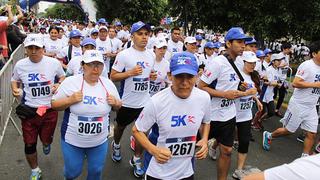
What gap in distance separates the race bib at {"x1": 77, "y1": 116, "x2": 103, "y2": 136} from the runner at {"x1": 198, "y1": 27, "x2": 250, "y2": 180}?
1460 mm

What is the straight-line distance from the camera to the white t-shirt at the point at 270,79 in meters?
7.68

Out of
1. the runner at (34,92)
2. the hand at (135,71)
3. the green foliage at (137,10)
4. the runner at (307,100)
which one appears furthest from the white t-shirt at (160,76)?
the green foliage at (137,10)

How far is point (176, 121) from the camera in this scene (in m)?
2.92

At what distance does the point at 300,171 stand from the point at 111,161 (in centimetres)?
424

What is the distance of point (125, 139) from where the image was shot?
21.5 ft

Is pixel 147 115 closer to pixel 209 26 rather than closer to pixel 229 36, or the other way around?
pixel 229 36

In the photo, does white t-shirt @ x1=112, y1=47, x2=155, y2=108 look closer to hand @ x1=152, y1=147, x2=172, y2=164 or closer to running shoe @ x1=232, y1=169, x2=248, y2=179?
running shoe @ x1=232, y1=169, x2=248, y2=179

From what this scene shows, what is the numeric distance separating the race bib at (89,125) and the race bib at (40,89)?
49.8 inches

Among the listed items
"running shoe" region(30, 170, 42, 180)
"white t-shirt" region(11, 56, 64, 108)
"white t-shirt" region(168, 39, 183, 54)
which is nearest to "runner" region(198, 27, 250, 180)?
"white t-shirt" region(11, 56, 64, 108)

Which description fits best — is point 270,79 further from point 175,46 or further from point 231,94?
point 231,94

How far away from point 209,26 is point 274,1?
2585mm

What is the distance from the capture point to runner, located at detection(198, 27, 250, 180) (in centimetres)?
436

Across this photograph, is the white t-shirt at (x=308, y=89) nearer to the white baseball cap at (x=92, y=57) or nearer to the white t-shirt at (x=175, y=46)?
the white baseball cap at (x=92, y=57)

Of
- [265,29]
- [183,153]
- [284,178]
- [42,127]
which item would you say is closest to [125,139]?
[42,127]
